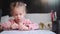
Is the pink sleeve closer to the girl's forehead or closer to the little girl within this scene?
the little girl

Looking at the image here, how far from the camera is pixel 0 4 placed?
38.4 inches

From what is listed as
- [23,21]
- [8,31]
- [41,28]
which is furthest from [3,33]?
[41,28]

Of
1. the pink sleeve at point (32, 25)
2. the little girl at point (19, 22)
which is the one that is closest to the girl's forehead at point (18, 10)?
the little girl at point (19, 22)

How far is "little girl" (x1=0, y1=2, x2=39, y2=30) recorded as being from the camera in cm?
97

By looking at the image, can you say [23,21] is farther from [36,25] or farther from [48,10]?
[48,10]

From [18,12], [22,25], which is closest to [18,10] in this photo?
[18,12]

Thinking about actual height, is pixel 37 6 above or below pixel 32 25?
above

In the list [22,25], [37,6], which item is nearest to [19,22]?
[22,25]

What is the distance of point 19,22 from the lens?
3.22 ft

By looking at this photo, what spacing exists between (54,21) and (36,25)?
151mm

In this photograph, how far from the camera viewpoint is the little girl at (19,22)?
969 millimetres

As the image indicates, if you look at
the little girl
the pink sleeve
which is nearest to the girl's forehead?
the little girl

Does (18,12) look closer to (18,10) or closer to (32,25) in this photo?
(18,10)

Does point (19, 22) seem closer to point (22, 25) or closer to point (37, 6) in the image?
point (22, 25)
